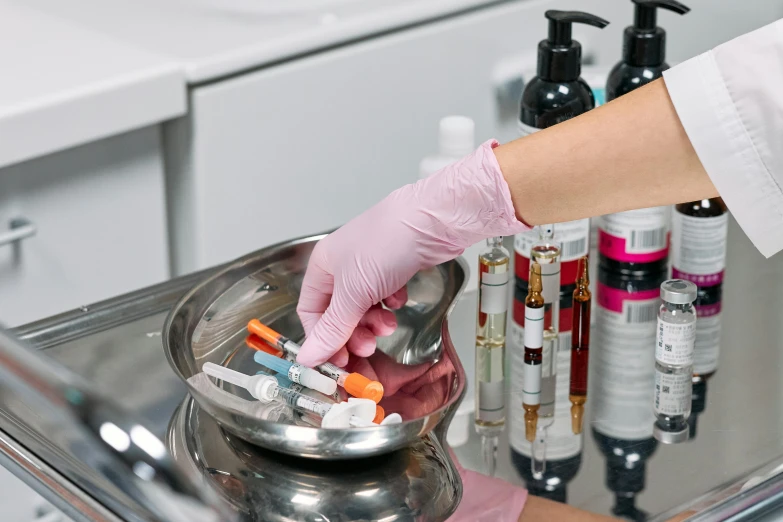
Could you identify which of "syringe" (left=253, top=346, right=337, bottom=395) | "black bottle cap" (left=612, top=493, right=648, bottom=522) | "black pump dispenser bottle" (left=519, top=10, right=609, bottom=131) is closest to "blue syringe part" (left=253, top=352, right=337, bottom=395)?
"syringe" (left=253, top=346, right=337, bottom=395)

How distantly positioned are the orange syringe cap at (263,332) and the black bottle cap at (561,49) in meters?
0.35

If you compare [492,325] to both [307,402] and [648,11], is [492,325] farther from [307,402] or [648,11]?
[648,11]

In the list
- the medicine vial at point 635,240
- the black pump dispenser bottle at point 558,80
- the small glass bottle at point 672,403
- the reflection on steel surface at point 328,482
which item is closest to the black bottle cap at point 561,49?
the black pump dispenser bottle at point 558,80

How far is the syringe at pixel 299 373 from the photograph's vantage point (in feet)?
2.57

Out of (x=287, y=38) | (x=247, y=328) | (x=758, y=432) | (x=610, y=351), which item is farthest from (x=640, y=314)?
(x=287, y=38)

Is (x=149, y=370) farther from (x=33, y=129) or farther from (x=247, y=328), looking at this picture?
(x=33, y=129)

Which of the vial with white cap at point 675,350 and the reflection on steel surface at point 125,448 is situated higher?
the reflection on steel surface at point 125,448

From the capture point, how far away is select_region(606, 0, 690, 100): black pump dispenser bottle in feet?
3.22

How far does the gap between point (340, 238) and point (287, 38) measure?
1.45 feet

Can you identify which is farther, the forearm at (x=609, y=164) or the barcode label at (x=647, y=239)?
the barcode label at (x=647, y=239)

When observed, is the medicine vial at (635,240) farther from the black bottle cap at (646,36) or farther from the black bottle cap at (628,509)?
the black bottle cap at (628,509)

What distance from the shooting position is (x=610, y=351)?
909 mm

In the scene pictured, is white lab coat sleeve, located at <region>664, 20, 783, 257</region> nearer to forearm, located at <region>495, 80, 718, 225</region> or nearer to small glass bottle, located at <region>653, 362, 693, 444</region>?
forearm, located at <region>495, 80, 718, 225</region>

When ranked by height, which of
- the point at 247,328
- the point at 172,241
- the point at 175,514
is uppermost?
the point at 175,514
